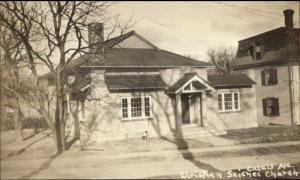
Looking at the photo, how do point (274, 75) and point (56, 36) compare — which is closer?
point (56, 36)

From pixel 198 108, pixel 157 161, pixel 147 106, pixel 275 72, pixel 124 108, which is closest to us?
pixel 157 161

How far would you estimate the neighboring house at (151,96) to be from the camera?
15434 millimetres

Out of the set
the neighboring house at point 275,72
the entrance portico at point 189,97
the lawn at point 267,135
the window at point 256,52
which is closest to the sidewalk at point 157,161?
the lawn at point 267,135

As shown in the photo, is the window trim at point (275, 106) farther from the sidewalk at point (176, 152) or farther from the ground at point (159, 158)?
the sidewalk at point (176, 152)

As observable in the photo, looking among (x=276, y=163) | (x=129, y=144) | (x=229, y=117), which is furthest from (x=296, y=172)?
(x=229, y=117)

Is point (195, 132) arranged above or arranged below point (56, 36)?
below

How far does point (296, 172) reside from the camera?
965 centimetres

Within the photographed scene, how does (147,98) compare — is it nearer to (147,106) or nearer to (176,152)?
(147,106)

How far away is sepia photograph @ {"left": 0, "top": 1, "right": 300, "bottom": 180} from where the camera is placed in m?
10.1

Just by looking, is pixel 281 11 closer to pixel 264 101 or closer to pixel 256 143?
pixel 256 143

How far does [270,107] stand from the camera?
19.9 metres

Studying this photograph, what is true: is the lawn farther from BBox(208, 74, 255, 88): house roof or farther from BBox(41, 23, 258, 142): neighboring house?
BBox(208, 74, 255, 88): house roof

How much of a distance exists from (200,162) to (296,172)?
311 cm

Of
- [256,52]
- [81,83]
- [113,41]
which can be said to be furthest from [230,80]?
[81,83]
